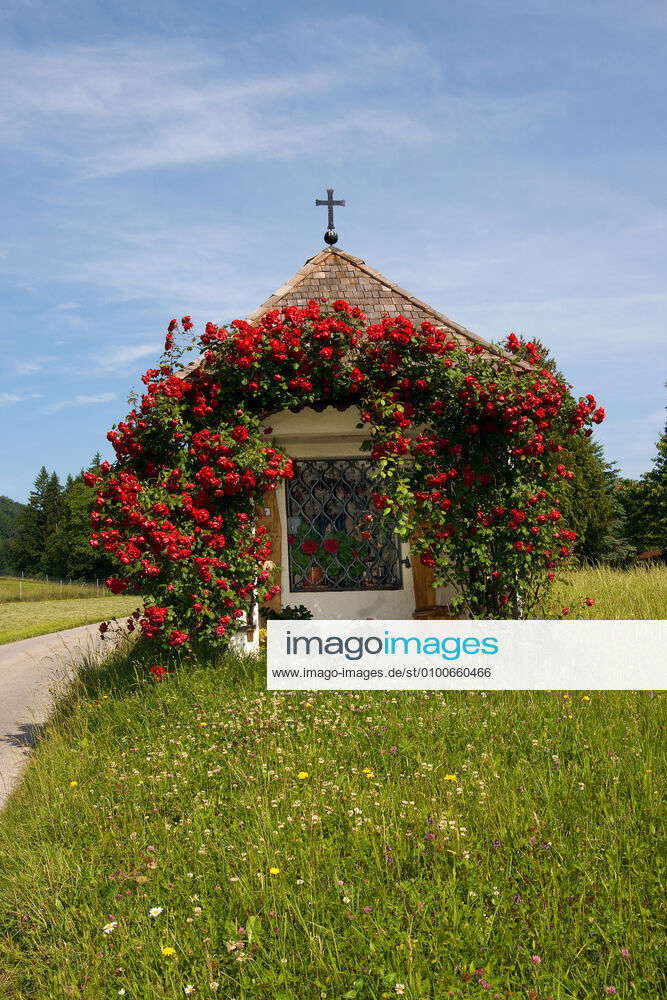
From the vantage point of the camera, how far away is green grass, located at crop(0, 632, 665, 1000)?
3605 millimetres

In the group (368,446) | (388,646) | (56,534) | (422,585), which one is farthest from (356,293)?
(56,534)

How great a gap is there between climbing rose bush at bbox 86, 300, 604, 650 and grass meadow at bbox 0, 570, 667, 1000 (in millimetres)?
2023

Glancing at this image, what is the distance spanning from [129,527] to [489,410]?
4070mm

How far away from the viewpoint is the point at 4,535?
144 metres

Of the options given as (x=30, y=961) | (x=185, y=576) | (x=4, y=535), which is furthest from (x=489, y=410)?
(x=4, y=535)

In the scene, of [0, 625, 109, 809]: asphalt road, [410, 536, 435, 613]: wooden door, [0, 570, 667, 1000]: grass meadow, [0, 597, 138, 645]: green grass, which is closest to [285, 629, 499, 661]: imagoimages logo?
[0, 570, 667, 1000]: grass meadow

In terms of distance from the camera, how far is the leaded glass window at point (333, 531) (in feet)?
35.8

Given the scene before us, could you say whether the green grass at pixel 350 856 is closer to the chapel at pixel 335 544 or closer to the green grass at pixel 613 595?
the green grass at pixel 613 595

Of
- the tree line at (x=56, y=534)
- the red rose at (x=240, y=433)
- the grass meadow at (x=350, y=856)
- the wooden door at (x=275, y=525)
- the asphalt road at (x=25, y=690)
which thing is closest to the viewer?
the grass meadow at (x=350, y=856)

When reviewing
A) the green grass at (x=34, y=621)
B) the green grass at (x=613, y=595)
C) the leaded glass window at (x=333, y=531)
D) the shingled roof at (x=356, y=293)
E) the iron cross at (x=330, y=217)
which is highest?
the iron cross at (x=330, y=217)

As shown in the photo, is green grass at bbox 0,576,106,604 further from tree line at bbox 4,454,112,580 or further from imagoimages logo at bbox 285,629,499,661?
imagoimages logo at bbox 285,629,499,661

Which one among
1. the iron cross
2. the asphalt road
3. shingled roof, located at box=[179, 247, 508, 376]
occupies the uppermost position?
the iron cross

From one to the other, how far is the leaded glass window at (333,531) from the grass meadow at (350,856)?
397 centimetres

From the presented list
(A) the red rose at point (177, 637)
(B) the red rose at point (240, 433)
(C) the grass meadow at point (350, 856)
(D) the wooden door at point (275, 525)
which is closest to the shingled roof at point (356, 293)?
(B) the red rose at point (240, 433)
